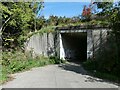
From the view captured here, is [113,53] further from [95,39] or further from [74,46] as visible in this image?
[74,46]

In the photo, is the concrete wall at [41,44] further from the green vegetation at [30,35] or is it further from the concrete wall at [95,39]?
the concrete wall at [95,39]

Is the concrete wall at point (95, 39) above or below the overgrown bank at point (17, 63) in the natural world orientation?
above

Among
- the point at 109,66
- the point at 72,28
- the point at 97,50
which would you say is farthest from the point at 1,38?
the point at 109,66

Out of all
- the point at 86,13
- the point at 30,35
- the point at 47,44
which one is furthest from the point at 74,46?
the point at 30,35

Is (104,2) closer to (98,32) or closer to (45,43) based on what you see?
(98,32)

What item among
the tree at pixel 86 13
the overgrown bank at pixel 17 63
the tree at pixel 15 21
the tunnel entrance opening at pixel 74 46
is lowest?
the overgrown bank at pixel 17 63

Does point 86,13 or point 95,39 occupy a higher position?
point 86,13

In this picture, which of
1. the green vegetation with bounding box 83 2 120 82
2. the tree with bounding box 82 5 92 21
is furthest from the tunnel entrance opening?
the green vegetation with bounding box 83 2 120 82

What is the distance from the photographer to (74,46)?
101 ft

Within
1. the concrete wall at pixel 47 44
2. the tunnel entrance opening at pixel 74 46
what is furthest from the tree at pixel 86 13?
the concrete wall at pixel 47 44

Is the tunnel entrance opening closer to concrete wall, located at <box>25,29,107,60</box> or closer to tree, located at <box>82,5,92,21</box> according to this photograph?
concrete wall, located at <box>25,29,107,60</box>

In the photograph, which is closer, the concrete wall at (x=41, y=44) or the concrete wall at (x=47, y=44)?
the concrete wall at (x=47, y=44)

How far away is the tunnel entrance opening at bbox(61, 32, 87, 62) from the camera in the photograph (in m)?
26.7

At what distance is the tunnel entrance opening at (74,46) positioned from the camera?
26.7 m
